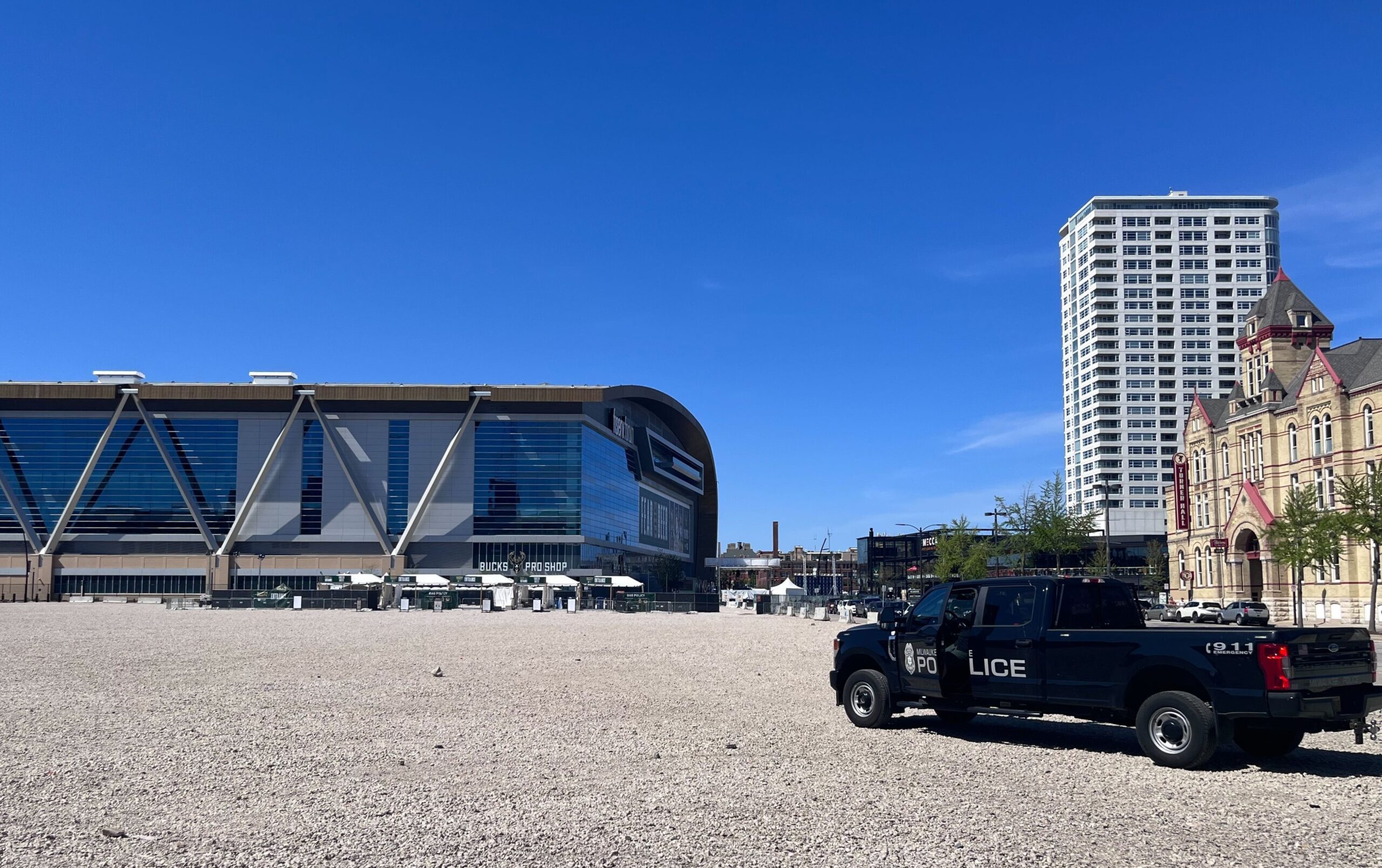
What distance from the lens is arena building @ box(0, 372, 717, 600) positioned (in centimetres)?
11550

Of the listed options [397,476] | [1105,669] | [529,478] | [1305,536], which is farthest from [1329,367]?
[397,476]

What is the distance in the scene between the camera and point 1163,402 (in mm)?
172375

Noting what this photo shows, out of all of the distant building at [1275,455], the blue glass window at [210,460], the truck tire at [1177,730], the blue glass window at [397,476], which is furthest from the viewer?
the blue glass window at [397,476]

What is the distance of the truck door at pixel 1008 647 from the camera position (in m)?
13.6

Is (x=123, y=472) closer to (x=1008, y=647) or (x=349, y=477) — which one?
(x=349, y=477)

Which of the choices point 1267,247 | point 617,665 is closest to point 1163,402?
point 1267,247

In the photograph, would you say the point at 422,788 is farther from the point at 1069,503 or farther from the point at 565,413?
the point at 1069,503

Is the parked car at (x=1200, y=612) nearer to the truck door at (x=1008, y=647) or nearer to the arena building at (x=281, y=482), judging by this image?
the truck door at (x=1008, y=647)

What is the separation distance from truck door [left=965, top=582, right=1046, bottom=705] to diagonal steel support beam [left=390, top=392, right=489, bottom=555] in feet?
344

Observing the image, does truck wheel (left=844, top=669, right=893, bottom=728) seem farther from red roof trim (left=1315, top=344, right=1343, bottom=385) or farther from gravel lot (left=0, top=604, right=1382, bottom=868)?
red roof trim (left=1315, top=344, right=1343, bottom=385)

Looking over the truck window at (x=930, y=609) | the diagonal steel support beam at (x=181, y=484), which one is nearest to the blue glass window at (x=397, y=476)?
the diagonal steel support beam at (x=181, y=484)

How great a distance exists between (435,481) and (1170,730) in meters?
109

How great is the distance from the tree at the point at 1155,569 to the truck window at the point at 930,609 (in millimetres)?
77259


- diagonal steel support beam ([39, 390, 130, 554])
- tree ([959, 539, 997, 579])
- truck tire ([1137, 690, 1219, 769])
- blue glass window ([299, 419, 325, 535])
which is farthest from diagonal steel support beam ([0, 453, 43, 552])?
truck tire ([1137, 690, 1219, 769])
